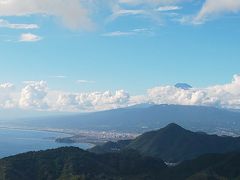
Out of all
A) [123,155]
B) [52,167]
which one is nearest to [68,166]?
[52,167]

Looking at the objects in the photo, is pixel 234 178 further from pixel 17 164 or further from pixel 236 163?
pixel 17 164

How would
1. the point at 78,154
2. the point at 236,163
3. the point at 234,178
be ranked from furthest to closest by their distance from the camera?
the point at 78,154, the point at 236,163, the point at 234,178

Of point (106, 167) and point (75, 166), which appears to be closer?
point (75, 166)

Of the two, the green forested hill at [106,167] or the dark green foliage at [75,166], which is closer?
the green forested hill at [106,167]

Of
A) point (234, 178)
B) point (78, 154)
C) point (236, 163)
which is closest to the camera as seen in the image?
point (234, 178)

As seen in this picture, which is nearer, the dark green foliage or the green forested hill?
the green forested hill

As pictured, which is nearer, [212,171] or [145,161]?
[212,171]

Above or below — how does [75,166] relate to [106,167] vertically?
above

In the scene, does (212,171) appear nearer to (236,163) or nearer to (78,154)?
→ (236,163)

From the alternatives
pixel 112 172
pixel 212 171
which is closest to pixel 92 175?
pixel 112 172
